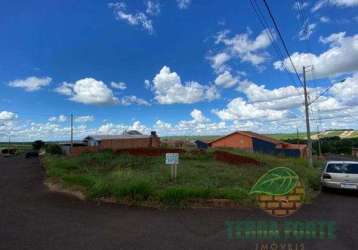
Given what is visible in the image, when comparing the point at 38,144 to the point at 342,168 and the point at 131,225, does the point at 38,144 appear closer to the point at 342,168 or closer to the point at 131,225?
the point at 342,168

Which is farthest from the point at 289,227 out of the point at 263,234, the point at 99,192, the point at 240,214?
the point at 99,192

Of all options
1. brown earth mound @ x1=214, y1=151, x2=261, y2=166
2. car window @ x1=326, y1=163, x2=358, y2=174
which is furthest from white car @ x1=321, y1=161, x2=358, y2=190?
brown earth mound @ x1=214, y1=151, x2=261, y2=166

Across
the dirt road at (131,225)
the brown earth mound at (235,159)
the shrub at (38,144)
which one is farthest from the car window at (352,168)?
the shrub at (38,144)

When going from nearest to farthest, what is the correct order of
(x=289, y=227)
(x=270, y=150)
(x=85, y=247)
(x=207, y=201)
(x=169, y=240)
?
(x=85, y=247) → (x=169, y=240) → (x=289, y=227) → (x=207, y=201) → (x=270, y=150)

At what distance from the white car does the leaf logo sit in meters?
3.12

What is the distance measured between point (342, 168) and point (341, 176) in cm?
75

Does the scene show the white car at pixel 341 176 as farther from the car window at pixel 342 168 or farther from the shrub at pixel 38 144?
the shrub at pixel 38 144

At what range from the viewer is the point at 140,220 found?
7.62 metres

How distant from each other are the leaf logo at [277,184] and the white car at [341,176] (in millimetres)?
3117

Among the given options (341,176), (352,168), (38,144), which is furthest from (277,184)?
(38,144)

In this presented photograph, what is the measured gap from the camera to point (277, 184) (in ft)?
32.3

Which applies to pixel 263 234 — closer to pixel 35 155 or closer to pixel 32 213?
pixel 32 213

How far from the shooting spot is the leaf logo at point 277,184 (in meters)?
9.61

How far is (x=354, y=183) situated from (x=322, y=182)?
1.41m
